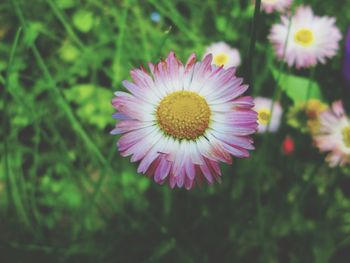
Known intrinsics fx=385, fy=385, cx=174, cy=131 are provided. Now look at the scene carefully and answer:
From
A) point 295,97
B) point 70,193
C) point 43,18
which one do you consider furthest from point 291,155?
point 43,18

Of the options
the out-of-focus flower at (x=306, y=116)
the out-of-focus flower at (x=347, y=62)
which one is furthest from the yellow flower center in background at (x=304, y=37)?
the out-of-focus flower at (x=306, y=116)

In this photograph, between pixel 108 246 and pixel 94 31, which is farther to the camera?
pixel 94 31

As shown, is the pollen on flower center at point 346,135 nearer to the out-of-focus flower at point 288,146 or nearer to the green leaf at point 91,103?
the out-of-focus flower at point 288,146

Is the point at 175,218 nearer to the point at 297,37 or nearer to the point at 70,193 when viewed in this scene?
the point at 70,193

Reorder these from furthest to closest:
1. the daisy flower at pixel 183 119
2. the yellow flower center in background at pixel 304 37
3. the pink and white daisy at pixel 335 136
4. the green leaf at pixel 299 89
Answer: the yellow flower center in background at pixel 304 37, the green leaf at pixel 299 89, the pink and white daisy at pixel 335 136, the daisy flower at pixel 183 119

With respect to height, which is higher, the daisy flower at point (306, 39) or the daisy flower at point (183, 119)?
the daisy flower at point (306, 39)

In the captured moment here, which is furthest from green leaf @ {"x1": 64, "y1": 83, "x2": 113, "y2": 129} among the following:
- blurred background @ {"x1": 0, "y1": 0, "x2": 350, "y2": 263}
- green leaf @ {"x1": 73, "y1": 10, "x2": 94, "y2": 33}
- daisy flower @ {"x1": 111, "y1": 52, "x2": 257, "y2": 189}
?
daisy flower @ {"x1": 111, "y1": 52, "x2": 257, "y2": 189}

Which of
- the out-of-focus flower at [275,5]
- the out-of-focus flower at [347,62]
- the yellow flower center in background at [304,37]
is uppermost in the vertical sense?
the out-of-focus flower at [275,5]
